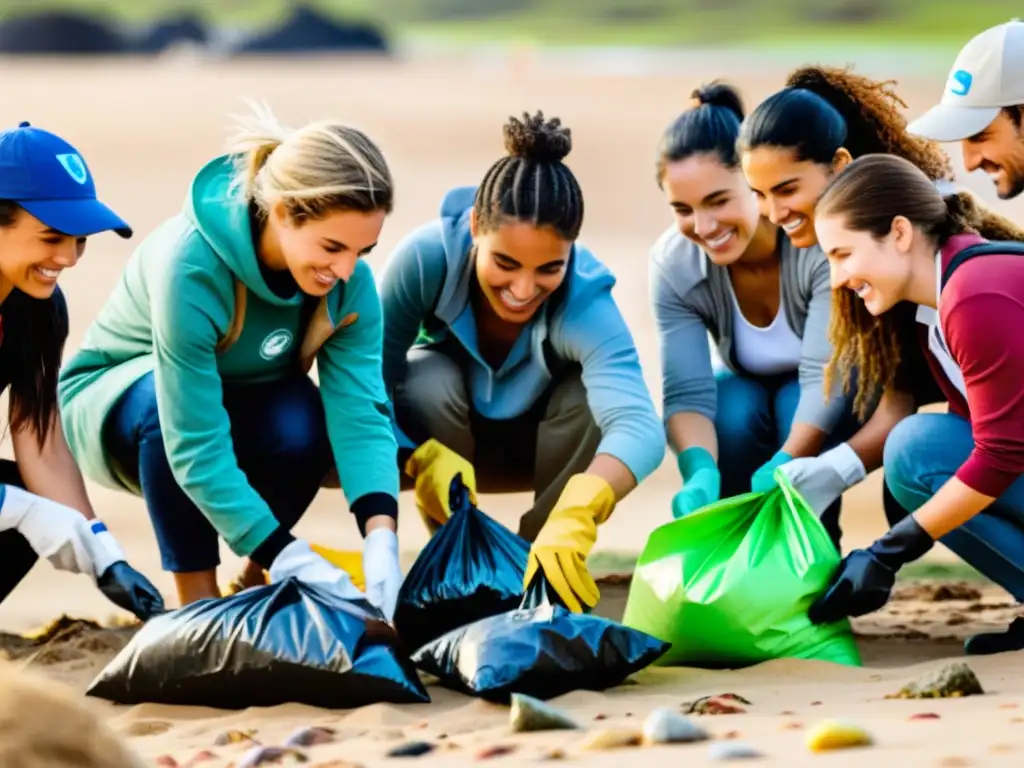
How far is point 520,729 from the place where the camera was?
9.21ft

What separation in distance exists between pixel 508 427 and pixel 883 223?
1229 mm

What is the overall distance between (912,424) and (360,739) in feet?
4.59

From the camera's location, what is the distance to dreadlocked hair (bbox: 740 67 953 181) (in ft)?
12.2

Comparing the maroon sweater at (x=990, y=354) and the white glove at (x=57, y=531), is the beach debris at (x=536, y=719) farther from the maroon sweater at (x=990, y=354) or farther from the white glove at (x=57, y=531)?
the white glove at (x=57, y=531)

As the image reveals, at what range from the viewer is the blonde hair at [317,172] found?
3.37m

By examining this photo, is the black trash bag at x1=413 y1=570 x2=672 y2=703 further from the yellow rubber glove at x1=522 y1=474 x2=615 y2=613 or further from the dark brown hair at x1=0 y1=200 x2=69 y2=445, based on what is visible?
the dark brown hair at x1=0 y1=200 x2=69 y2=445

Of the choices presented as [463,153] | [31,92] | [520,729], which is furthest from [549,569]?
[31,92]

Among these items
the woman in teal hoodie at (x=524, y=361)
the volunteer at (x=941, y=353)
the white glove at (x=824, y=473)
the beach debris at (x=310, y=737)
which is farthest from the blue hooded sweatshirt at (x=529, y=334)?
the beach debris at (x=310, y=737)

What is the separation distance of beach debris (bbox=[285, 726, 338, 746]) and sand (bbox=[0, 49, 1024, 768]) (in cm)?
2

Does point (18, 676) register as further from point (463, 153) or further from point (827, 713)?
point (463, 153)

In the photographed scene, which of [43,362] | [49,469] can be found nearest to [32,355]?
[43,362]

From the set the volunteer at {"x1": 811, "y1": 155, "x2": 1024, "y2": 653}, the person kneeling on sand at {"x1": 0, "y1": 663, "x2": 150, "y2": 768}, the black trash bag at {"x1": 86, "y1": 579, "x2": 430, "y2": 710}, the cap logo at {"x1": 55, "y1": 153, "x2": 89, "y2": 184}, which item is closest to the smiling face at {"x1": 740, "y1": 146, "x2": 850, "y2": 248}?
the volunteer at {"x1": 811, "y1": 155, "x2": 1024, "y2": 653}

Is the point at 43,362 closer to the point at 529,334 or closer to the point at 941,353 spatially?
the point at 529,334

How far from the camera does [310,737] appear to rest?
111 inches
